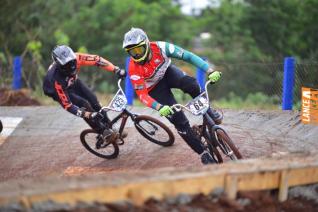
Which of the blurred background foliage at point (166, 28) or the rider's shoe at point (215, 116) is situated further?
the blurred background foliage at point (166, 28)

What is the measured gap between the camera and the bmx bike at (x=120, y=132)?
32.8 ft

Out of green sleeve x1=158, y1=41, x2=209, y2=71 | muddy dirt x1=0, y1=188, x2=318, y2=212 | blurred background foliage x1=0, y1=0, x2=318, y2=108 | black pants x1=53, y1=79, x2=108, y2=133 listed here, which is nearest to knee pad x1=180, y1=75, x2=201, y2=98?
green sleeve x1=158, y1=41, x2=209, y2=71

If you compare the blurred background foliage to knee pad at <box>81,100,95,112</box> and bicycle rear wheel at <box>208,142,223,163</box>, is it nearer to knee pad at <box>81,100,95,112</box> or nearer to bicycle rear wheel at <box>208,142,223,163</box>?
knee pad at <box>81,100,95,112</box>

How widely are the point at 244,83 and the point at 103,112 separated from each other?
13.0 metres

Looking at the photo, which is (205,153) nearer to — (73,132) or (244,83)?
(73,132)

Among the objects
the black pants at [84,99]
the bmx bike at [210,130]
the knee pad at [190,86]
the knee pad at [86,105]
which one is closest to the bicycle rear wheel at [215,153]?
the bmx bike at [210,130]

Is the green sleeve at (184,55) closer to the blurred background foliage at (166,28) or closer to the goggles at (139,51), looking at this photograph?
the goggles at (139,51)

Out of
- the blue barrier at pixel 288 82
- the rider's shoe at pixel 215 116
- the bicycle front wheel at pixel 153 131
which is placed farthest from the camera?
the blue barrier at pixel 288 82

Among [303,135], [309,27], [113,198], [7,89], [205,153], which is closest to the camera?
[113,198]

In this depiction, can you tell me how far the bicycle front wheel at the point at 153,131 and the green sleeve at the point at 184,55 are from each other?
1.47 metres

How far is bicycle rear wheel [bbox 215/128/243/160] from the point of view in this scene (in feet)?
26.9

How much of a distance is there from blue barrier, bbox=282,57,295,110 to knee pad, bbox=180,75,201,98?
458cm

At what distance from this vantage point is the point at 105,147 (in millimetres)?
10539

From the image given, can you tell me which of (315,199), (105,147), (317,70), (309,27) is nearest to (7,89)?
(105,147)
